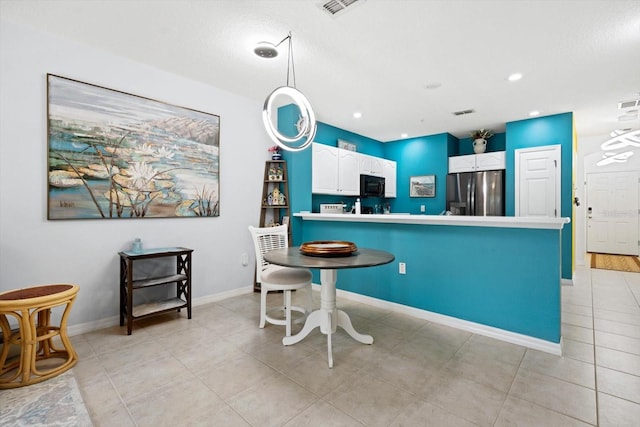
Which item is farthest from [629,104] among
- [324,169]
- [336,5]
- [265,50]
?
[265,50]

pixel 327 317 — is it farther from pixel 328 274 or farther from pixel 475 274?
pixel 475 274

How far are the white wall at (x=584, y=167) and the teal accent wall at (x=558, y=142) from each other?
2.10 m

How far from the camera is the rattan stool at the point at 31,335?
181cm

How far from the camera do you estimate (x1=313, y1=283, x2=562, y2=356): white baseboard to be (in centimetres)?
229

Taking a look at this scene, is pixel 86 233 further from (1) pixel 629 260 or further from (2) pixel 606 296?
(1) pixel 629 260

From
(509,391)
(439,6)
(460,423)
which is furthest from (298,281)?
(439,6)

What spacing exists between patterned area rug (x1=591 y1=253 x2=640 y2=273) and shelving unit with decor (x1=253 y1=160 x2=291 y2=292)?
5995 millimetres

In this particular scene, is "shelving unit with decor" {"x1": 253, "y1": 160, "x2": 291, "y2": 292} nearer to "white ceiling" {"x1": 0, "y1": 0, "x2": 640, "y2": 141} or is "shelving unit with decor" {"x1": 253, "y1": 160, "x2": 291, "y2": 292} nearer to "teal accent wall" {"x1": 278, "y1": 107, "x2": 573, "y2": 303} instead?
"teal accent wall" {"x1": 278, "y1": 107, "x2": 573, "y2": 303}

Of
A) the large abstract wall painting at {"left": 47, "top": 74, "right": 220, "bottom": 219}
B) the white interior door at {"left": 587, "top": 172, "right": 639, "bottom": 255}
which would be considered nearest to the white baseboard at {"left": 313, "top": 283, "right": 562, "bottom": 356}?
the large abstract wall painting at {"left": 47, "top": 74, "right": 220, "bottom": 219}

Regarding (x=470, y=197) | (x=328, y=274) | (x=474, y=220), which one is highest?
(x=470, y=197)

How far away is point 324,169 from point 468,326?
9.22 ft

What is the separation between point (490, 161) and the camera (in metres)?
5.12

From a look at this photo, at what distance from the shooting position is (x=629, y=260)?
19.9 ft

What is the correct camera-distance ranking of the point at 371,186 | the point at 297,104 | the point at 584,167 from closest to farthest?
1. the point at 297,104
2. the point at 371,186
3. the point at 584,167
